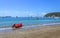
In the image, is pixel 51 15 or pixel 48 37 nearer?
pixel 48 37

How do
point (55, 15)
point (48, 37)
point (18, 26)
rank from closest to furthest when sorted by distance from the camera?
point (48, 37)
point (18, 26)
point (55, 15)

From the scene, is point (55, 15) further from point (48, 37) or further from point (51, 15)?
point (48, 37)

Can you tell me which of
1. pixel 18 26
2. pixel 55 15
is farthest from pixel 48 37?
pixel 55 15

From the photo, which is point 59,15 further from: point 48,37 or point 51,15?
point 48,37

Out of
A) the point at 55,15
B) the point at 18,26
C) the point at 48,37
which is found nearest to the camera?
A: the point at 48,37

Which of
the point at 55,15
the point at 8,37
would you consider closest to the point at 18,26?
the point at 8,37

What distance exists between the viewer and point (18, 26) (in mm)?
22438

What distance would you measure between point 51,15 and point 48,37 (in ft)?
492

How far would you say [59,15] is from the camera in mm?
157000

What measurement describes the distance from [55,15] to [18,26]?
134887 mm

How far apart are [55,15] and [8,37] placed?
478 feet

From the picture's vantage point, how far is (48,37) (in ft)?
37.2

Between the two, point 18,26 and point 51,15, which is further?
point 51,15

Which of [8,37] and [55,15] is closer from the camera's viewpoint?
[8,37]
